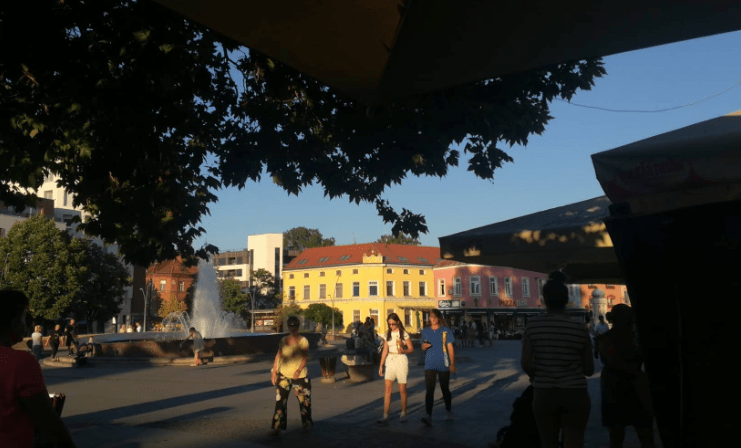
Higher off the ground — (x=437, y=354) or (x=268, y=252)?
(x=268, y=252)

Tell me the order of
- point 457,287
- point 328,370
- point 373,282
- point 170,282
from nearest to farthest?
point 328,370
point 457,287
point 373,282
point 170,282

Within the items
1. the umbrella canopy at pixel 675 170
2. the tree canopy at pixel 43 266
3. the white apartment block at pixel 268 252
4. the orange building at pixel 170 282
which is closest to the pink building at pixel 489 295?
the tree canopy at pixel 43 266

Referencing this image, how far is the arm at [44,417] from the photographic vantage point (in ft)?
9.55

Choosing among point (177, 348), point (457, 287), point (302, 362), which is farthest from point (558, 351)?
point (457, 287)

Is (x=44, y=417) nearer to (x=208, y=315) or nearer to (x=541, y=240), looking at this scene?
(x=541, y=240)

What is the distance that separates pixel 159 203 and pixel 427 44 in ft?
23.8

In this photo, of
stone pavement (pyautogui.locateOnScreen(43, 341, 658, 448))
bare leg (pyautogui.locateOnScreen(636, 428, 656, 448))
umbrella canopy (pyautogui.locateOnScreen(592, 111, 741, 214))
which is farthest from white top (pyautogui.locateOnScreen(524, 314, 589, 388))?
stone pavement (pyautogui.locateOnScreen(43, 341, 658, 448))

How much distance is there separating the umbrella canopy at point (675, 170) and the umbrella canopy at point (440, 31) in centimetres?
70

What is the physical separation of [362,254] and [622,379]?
7105 centimetres

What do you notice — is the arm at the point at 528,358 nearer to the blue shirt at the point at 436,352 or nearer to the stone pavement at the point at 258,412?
the stone pavement at the point at 258,412

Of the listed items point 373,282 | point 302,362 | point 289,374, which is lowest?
point 289,374

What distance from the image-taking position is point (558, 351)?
4.72 metres

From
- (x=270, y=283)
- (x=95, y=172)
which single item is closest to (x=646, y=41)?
(x=95, y=172)

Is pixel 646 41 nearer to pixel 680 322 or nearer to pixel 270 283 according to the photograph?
pixel 680 322
